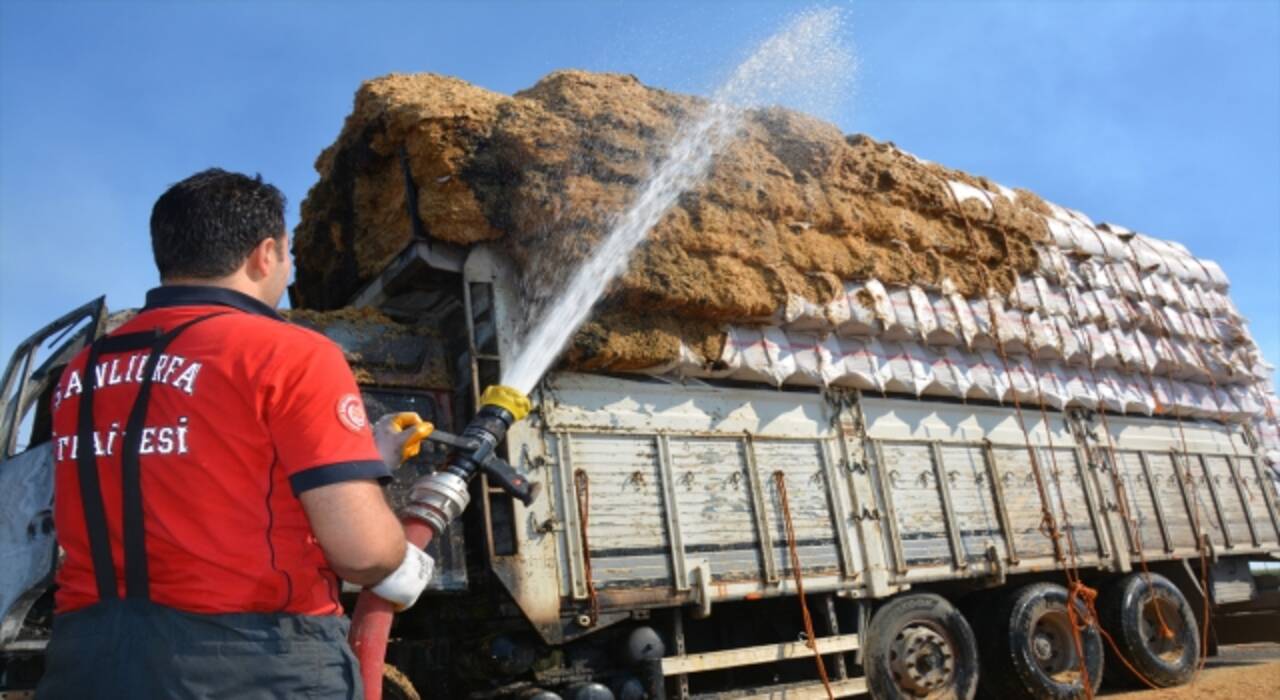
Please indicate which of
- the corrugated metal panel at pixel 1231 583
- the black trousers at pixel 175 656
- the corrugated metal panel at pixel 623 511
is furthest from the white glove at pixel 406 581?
the corrugated metal panel at pixel 1231 583

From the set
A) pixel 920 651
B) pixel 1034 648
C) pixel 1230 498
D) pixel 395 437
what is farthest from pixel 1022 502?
pixel 395 437

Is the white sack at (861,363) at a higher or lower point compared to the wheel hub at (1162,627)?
higher

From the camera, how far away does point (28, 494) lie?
202 inches

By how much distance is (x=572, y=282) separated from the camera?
6793 millimetres

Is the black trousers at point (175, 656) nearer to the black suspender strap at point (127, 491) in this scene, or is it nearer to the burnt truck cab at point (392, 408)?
the black suspender strap at point (127, 491)

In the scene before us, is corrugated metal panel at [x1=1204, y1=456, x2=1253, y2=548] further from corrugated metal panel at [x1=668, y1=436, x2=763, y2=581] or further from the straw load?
corrugated metal panel at [x1=668, y1=436, x2=763, y2=581]

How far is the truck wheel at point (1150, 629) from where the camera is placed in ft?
30.5

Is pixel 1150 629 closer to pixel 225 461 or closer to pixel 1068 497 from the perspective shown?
pixel 1068 497

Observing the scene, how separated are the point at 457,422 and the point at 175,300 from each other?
166 inches

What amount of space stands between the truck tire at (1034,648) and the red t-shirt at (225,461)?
7.46 m

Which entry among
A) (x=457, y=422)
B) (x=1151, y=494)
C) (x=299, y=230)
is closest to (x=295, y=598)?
(x=457, y=422)

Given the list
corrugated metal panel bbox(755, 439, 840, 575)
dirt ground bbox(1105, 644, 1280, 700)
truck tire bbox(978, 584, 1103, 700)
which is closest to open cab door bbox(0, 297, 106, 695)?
corrugated metal panel bbox(755, 439, 840, 575)

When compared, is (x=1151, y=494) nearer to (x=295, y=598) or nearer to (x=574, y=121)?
(x=574, y=121)

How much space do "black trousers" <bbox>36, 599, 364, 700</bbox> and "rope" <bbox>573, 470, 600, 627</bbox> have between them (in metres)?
4.23
